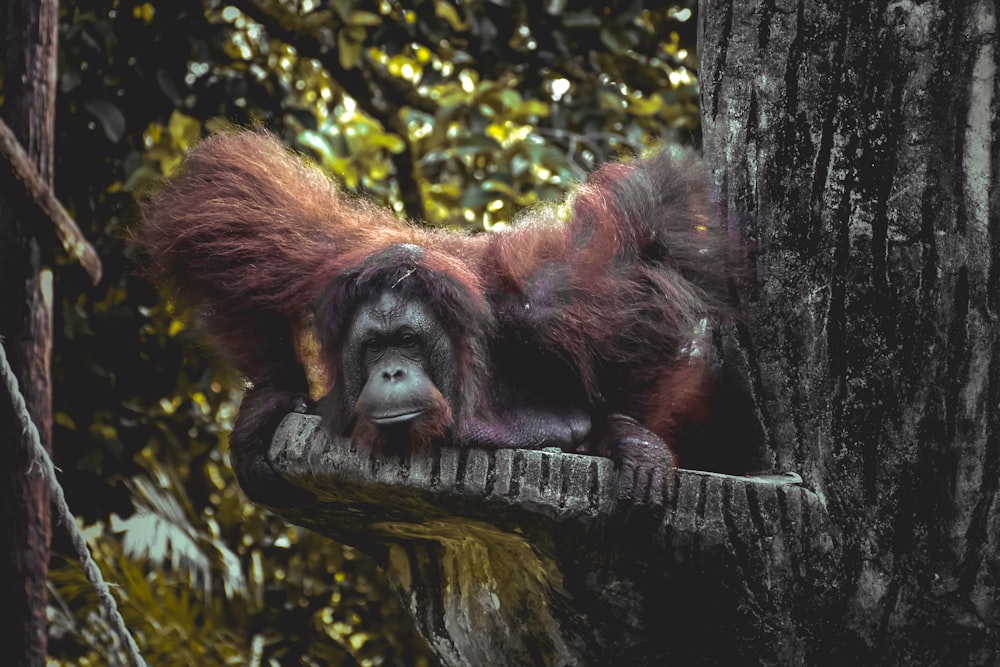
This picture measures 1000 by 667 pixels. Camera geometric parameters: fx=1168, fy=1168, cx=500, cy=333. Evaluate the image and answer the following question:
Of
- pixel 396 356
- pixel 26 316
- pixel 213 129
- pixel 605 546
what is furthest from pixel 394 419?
pixel 213 129

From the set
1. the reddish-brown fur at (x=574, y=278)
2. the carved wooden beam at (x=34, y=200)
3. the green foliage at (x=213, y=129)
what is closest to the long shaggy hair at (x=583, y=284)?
the reddish-brown fur at (x=574, y=278)

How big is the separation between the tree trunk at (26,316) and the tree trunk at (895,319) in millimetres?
1907

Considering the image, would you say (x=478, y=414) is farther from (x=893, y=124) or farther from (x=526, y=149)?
(x=526, y=149)

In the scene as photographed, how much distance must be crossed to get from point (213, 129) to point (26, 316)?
0.81 m

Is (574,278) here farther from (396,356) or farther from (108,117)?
(108,117)

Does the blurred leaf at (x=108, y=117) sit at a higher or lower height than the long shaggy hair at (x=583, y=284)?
higher

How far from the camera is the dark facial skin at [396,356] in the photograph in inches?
65.6

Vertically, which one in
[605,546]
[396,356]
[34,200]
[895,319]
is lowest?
[605,546]

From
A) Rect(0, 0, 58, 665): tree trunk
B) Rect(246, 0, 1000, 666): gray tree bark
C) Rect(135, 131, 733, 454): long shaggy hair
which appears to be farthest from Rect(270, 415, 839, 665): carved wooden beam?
Answer: Rect(0, 0, 58, 665): tree trunk

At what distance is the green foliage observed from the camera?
11.2 ft

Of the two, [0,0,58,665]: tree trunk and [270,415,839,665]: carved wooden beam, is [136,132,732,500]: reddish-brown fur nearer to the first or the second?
[270,415,839,665]: carved wooden beam

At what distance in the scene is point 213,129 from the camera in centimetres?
335

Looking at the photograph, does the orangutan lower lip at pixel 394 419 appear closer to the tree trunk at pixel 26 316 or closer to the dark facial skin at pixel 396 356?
the dark facial skin at pixel 396 356

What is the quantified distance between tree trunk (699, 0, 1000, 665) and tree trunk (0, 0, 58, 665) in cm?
191
